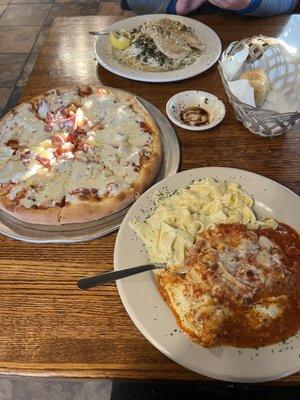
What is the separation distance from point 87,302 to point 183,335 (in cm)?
31

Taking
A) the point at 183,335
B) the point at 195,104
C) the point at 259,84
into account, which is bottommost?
the point at 183,335

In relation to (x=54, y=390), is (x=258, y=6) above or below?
above

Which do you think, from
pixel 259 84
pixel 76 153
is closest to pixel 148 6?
pixel 259 84

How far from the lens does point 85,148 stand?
1533 millimetres

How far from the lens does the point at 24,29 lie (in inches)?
179

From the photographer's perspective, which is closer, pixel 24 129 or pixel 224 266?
pixel 224 266

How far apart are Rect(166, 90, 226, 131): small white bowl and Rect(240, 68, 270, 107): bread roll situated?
0.14 meters

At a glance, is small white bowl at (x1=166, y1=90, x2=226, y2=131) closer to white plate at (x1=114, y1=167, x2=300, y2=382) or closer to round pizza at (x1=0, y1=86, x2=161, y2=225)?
round pizza at (x1=0, y1=86, x2=161, y2=225)

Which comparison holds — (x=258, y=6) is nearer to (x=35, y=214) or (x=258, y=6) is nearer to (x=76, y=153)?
(x=76, y=153)

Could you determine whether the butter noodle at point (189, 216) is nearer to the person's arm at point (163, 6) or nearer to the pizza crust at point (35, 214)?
the pizza crust at point (35, 214)

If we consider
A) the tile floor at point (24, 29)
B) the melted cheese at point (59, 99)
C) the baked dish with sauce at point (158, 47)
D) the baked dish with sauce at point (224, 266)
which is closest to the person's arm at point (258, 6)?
the baked dish with sauce at point (158, 47)

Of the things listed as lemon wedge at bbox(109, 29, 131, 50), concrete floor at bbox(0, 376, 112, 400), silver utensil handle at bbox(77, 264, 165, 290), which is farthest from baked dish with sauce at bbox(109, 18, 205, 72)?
concrete floor at bbox(0, 376, 112, 400)

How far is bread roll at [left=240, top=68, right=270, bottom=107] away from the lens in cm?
153

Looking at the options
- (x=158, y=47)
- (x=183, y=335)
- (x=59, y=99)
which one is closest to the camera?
(x=183, y=335)
